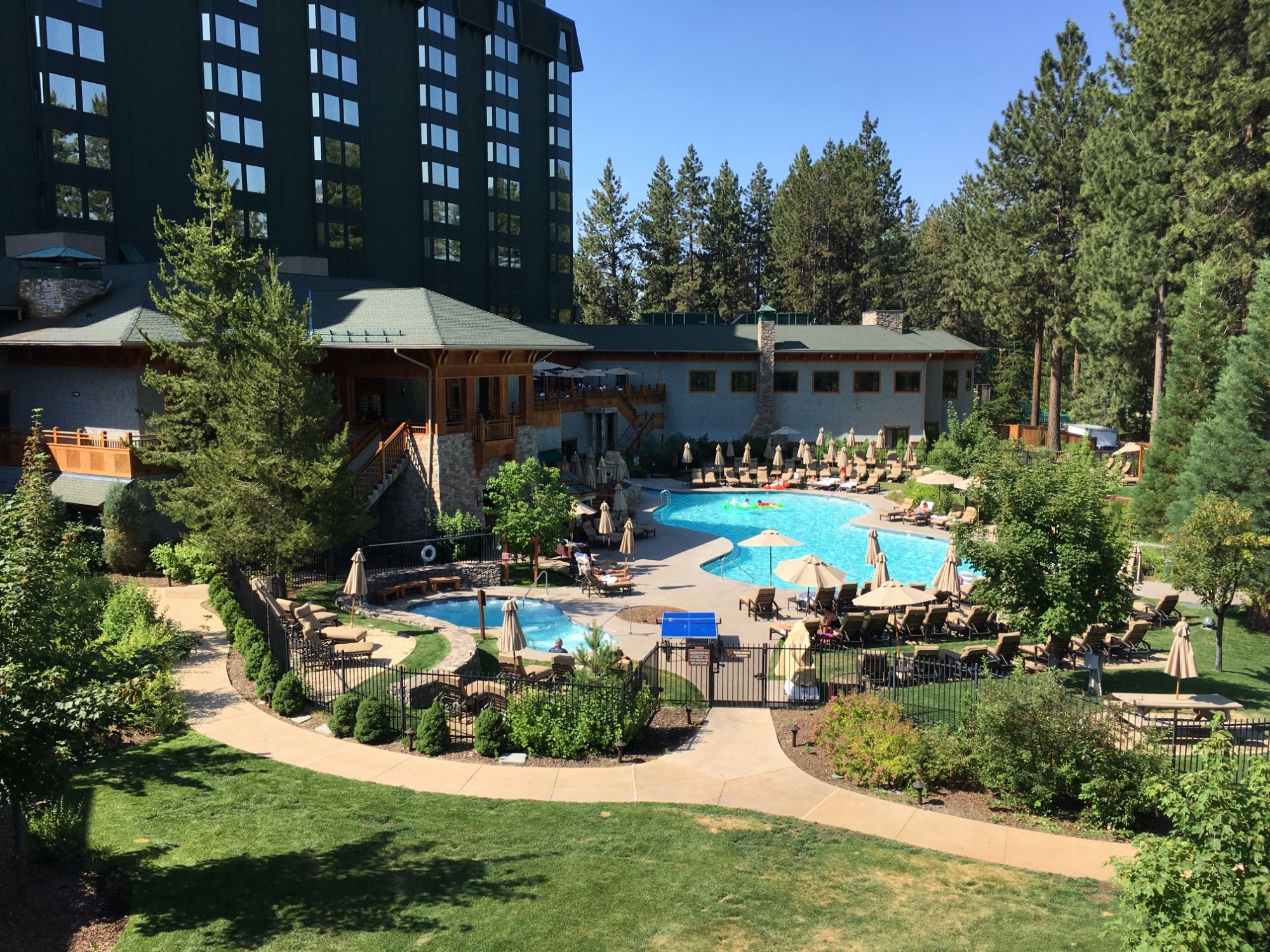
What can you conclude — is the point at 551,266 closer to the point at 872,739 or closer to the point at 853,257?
the point at 853,257

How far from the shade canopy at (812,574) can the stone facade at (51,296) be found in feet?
78.8

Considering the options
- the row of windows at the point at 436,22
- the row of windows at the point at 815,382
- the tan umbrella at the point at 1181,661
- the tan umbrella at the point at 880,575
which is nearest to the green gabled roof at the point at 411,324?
the tan umbrella at the point at 880,575

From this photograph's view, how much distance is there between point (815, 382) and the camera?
51719mm

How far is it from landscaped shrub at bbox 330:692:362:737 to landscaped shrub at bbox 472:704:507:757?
2.27 meters

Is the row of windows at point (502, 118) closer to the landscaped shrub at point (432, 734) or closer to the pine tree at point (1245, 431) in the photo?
the pine tree at point (1245, 431)

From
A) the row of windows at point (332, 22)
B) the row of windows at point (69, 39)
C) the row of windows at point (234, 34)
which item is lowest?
the row of windows at point (69, 39)

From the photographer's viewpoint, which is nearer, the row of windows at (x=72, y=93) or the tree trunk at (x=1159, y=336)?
the row of windows at (x=72, y=93)

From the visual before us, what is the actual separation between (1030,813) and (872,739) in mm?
2493

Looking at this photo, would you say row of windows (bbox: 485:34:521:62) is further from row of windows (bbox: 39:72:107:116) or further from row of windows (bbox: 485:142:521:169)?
row of windows (bbox: 39:72:107:116)

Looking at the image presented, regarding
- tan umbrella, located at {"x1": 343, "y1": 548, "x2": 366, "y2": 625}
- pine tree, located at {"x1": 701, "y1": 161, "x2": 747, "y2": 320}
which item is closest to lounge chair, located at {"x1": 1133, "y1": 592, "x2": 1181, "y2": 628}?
tan umbrella, located at {"x1": 343, "y1": 548, "x2": 366, "y2": 625}

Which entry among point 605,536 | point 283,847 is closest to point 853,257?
point 605,536

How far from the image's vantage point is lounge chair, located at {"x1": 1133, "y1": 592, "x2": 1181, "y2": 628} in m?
22.8

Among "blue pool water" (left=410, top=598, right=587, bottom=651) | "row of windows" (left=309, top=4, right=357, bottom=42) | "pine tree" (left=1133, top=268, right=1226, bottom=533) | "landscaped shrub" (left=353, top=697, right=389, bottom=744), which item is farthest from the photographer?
"row of windows" (left=309, top=4, right=357, bottom=42)

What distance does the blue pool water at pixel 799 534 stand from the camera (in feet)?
100
